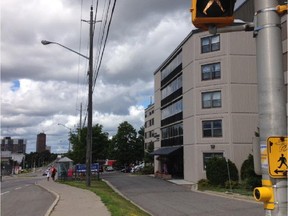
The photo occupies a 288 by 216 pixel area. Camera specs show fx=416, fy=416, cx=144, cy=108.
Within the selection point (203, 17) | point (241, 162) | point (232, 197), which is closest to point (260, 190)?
point (203, 17)

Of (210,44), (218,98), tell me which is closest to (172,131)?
(218,98)

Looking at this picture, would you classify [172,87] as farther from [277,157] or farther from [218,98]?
[277,157]

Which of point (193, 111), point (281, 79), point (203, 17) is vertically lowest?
point (281, 79)

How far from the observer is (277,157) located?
3.42m

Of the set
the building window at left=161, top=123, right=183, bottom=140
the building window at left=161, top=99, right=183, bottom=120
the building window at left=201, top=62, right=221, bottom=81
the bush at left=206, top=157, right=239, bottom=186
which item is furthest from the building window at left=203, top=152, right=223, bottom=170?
the building window at left=161, top=99, right=183, bottom=120

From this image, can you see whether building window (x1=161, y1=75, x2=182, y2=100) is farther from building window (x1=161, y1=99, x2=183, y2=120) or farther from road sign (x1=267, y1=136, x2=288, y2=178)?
road sign (x1=267, y1=136, x2=288, y2=178)

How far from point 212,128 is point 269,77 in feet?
121

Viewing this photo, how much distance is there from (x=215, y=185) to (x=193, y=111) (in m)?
→ 9.24

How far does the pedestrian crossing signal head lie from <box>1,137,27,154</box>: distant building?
18789cm

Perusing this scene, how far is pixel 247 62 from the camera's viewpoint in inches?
1549

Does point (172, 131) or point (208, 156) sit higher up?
point (172, 131)

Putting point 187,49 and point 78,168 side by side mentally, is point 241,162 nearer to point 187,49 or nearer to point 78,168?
point 187,49

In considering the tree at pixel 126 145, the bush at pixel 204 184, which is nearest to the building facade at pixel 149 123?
the tree at pixel 126 145

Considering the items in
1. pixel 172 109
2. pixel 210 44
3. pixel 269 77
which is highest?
pixel 210 44
